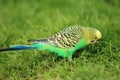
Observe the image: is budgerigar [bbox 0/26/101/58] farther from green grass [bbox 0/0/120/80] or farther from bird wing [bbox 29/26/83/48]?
green grass [bbox 0/0/120/80]

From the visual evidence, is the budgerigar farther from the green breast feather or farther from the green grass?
the green grass

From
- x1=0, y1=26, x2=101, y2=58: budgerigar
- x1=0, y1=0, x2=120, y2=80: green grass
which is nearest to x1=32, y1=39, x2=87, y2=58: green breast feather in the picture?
x1=0, y1=26, x2=101, y2=58: budgerigar

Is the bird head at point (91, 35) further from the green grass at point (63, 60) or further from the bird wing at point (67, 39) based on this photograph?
the green grass at point (63, 60)

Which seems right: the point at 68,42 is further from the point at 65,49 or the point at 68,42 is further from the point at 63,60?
the point at 63,60

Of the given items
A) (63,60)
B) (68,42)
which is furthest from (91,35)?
(63,60)

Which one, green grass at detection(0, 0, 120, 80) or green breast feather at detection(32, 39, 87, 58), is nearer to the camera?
green grass at detection(0, 0, 120, 80)

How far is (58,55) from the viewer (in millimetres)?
4301

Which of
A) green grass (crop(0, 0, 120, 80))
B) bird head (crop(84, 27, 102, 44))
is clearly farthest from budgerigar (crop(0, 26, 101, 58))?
green grass (crop(0, 0, 120, 80))

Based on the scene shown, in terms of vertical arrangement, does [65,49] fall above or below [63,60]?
above

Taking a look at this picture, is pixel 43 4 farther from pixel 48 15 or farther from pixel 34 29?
pixel 34 29

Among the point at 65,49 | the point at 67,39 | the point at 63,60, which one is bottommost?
the point at 63,60

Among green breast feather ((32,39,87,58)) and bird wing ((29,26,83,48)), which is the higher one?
bird wing ((29,26,83,48))

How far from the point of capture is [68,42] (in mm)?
4168

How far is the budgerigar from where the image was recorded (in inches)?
164
